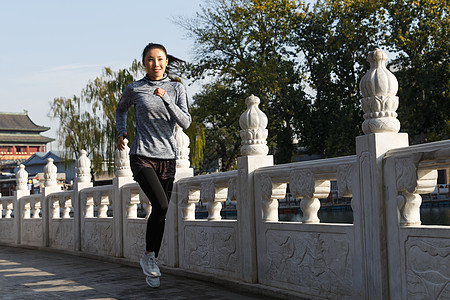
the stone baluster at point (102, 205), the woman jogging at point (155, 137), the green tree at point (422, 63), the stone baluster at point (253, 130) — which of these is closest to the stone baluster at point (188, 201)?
the woman jogging at point (155, 137)

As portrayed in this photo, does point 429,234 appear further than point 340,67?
No

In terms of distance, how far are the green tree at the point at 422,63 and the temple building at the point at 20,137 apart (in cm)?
4542

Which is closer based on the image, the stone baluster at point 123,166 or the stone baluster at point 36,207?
the stone baluster at point 123,166

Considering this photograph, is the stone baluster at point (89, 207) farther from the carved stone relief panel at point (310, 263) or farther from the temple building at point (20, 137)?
the temple building at point (20, 137)

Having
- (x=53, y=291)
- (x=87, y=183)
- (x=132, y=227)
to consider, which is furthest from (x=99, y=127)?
(x=53, y=291)

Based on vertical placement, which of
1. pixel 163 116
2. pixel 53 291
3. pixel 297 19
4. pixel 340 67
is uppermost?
pixel 297 19

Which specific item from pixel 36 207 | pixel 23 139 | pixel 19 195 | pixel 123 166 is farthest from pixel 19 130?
pixel 123 166

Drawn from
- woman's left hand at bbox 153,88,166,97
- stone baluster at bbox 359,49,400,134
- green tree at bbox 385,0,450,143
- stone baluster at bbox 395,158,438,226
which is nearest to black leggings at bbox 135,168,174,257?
woman's left hand at bbox 153,88,166,97

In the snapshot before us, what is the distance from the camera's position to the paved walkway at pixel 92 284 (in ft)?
A: 14.6

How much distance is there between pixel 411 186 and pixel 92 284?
2.99 metres

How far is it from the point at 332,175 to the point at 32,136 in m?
65.1

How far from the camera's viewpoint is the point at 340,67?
2705cm

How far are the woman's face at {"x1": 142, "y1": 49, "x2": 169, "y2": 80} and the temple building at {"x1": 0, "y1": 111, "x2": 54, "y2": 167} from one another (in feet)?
197

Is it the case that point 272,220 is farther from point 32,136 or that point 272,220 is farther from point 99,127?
point 32,136
